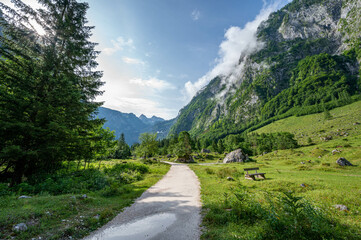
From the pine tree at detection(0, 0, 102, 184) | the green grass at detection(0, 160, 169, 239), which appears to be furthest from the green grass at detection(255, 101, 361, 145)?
the pine tree at detection(0, 0, 102, 184)

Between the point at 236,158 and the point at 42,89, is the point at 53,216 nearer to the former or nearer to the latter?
the point at 42,89

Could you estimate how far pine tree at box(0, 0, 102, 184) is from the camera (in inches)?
408

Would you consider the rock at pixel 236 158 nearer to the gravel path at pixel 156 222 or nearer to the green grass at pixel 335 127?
the green grass at pixel 335 127

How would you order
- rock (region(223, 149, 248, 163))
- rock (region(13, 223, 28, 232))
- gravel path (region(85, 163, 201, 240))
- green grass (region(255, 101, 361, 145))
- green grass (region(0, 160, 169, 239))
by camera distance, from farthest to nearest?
green grass (region(255, 101, 361, 145)) → rock (region(223, 149, 248, 163)) → gravel path (region(85, 163, 201, 240)) → green grass (region(0, 160, 169, 239)) → rock (region(13, 223, 28, 232))

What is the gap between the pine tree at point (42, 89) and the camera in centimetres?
1037

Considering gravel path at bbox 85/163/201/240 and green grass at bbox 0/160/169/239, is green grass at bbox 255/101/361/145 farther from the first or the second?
green grass at bbox 0/160/169/239

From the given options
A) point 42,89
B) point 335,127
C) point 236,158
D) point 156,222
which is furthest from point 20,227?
point 335,127

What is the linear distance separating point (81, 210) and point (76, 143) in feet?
28.2

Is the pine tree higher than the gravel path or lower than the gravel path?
higher

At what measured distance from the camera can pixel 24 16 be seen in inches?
501

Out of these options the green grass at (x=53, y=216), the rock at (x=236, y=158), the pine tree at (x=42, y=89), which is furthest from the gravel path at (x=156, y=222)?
the rock at (x=236, y=158)

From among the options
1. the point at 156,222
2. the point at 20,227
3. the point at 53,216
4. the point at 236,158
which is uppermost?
the point at 20,227

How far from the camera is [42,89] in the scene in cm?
1173

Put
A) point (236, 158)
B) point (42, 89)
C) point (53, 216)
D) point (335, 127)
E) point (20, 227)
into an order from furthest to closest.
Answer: point (335, 127) → point (236, 158) → point (42, 89) → point (53, 216) → point (20, 227)
